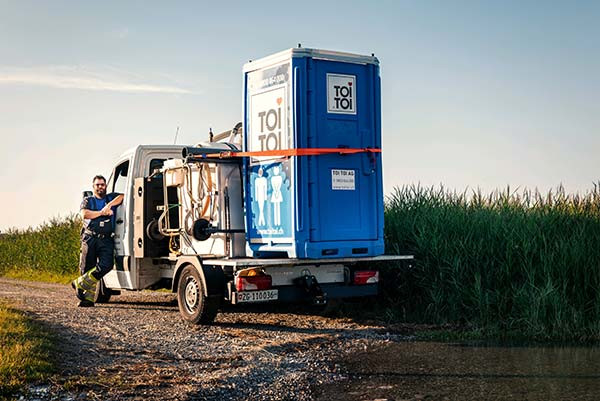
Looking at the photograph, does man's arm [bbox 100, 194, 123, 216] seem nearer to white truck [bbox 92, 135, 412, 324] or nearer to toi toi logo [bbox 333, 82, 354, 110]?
white truck [bbox 92, 135, 412, 324]

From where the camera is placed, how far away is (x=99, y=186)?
1379 cm

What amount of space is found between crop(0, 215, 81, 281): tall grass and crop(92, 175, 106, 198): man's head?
8423mm

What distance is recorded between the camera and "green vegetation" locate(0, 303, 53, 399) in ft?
22.8

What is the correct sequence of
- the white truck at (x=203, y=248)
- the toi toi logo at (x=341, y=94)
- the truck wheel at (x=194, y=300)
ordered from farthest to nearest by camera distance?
the truck wheel at (x=194, y=300) < the white truck at (x=203, y=248) < the toi toi logo at (x=341, y=94)

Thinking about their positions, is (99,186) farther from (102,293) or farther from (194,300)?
(194,300)

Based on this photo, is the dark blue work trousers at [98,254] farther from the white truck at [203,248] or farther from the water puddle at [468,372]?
the water puddle at [468,372]

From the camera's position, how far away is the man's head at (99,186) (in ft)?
45.1

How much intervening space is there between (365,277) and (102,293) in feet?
18.7

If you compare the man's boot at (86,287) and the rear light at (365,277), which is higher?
the rear light at (365,277)

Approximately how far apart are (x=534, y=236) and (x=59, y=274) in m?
15.6

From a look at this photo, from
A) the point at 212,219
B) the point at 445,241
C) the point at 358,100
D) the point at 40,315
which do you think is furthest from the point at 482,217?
the point at 40,315

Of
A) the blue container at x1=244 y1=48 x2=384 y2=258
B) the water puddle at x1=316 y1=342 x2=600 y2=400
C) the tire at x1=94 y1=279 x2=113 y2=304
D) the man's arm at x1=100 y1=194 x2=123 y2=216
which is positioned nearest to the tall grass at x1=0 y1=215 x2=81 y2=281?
the tire at x1=94 y1=279 x2=113 y2=304

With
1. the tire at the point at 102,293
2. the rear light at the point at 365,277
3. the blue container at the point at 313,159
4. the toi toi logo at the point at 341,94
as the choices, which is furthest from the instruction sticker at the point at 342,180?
the tire at the point at 102,293

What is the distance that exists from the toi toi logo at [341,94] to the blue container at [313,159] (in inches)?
0.5
